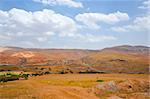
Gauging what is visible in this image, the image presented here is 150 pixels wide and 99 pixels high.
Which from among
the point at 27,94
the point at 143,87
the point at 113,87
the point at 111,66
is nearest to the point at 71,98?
the point at 27,94

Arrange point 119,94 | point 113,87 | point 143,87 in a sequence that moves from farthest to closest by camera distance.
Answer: point 143,87 → point 113,87 → point 119,94

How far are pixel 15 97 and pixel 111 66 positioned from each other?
138956mm

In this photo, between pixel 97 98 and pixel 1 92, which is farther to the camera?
pixel 97 98

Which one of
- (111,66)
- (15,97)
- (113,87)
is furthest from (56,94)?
(111,66)

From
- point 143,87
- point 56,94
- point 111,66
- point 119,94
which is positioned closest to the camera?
point 56,94

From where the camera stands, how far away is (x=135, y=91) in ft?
190

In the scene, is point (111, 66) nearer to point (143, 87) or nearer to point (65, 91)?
point (143, 87)

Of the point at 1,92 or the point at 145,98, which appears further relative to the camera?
the point at 145,98

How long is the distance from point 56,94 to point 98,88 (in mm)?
16433

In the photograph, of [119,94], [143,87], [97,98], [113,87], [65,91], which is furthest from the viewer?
[143,87]

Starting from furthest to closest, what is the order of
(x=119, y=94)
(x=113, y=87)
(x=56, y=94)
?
(x=113, y=87)
(x=119, y=94)
(x=56, y=94)

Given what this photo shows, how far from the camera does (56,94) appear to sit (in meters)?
39.5

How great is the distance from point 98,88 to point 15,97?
2124 cm

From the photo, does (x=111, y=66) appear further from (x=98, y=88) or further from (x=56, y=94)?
(x=56, y=94)
